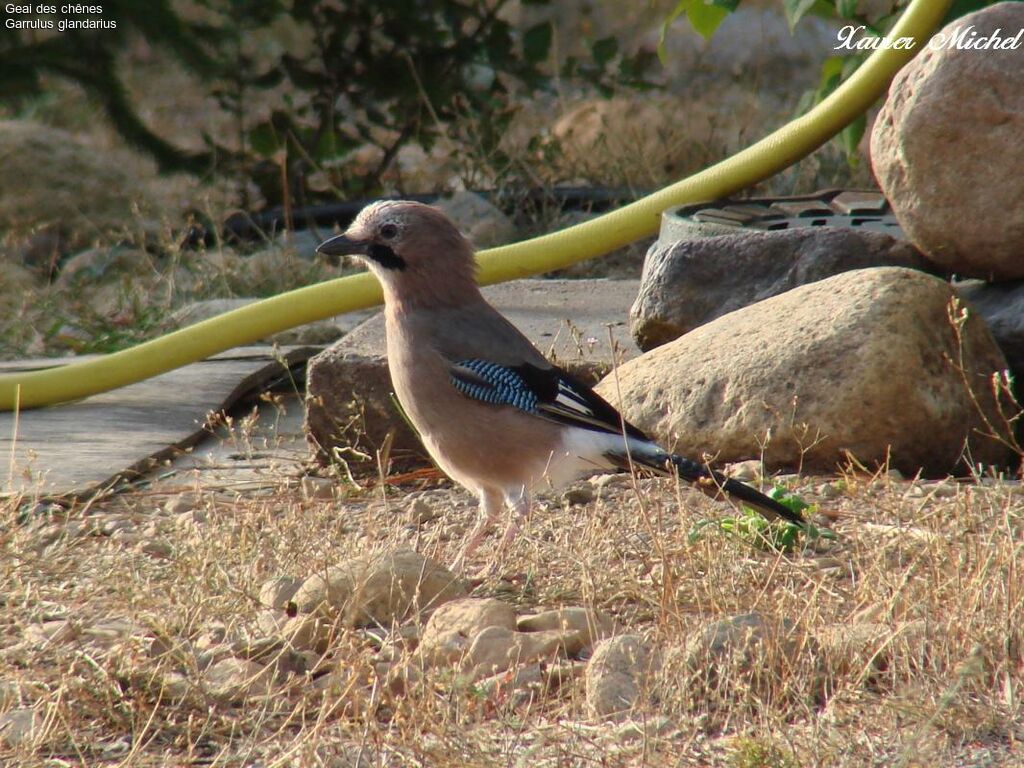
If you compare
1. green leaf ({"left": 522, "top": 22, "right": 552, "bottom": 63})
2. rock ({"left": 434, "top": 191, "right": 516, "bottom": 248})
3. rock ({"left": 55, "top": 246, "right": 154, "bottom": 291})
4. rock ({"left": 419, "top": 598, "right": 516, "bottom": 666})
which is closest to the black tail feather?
rock ({"left": 419, "top": 598, "right": 516, "bottom": 666})

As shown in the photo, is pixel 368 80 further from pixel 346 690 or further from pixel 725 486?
pixel 346 690

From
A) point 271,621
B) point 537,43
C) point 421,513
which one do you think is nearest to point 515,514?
point 421,513

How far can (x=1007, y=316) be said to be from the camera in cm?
555

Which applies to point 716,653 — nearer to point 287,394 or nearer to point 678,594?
point 678,594

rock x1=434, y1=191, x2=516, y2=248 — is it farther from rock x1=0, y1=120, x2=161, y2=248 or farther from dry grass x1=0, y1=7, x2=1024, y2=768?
dry grass x1=0, y1=7, x2=1024, y2=768

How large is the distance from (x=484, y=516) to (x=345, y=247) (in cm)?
101

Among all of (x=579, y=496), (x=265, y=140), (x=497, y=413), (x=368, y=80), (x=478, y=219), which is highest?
(x=368, y=80)

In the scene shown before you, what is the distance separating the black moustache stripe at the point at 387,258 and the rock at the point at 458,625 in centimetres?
159

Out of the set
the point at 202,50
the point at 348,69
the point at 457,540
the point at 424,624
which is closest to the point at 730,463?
the point at 457,540

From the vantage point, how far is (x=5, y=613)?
12.2 ft

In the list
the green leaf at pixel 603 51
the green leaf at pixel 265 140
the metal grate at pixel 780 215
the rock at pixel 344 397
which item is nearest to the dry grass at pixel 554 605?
the rock at pixel 344 397

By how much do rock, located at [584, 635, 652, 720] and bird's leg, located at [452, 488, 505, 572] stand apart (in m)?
1.10

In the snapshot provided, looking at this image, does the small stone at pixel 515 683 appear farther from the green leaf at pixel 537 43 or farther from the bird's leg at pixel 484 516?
the green leaf at pixel 537 43

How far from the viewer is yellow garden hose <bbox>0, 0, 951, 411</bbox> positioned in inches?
250
